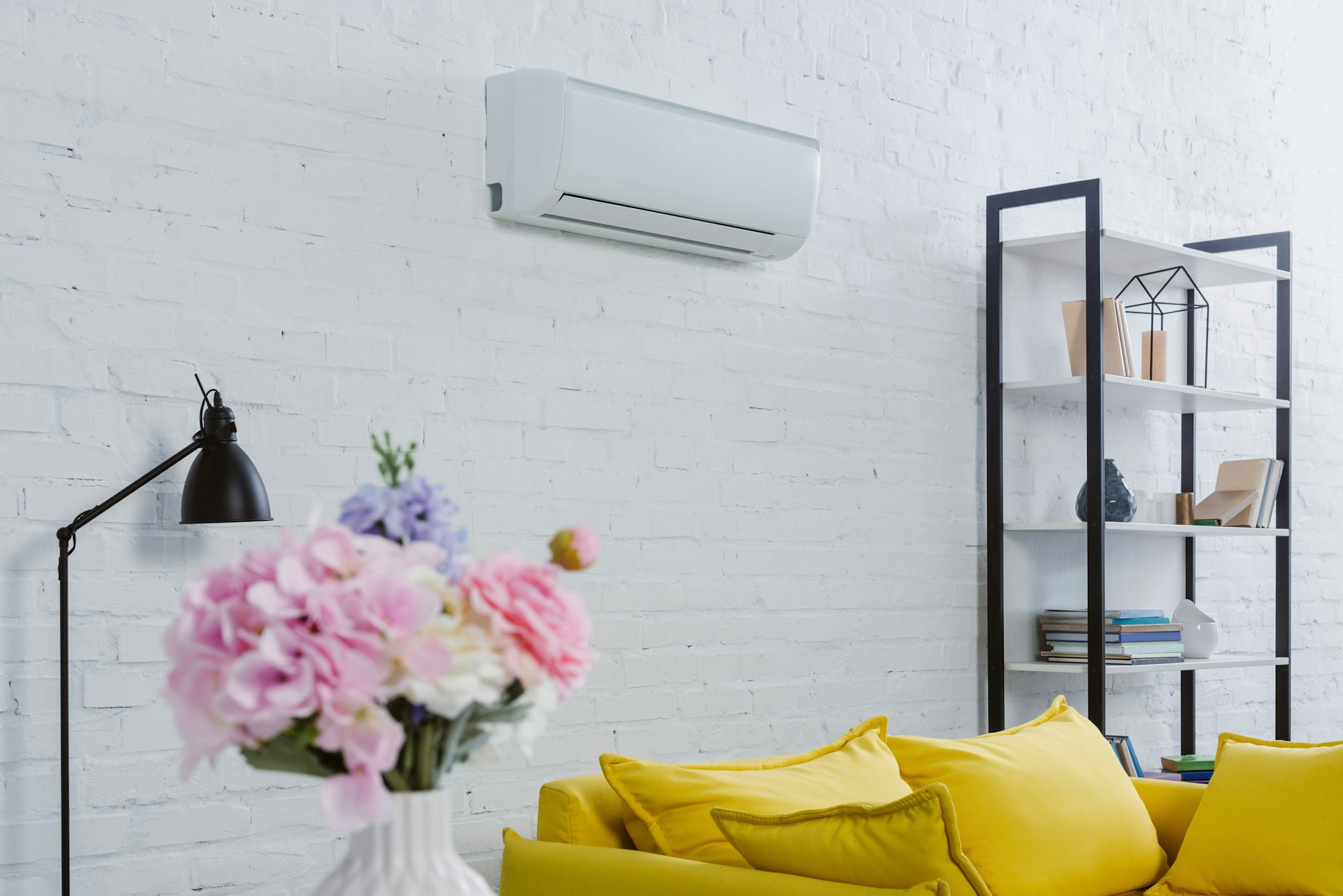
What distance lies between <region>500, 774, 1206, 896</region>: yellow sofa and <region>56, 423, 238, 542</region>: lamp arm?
0.85 metres

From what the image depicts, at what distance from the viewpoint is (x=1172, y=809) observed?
3084 millimetres

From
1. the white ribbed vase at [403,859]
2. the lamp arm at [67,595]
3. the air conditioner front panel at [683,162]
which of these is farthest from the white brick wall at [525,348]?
the white ribbed vase at [403,859]

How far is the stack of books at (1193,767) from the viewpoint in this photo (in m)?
3.68

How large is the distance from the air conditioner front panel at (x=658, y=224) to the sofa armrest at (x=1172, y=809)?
146cm

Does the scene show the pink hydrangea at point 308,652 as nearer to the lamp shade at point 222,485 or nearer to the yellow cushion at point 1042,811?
the lamp shade at point 222,485

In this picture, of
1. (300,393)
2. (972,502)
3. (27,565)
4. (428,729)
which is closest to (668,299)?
(300,393)

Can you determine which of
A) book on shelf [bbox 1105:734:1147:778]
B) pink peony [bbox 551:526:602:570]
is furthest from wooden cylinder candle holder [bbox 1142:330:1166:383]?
pink peony [bbox 551:526:602:570]

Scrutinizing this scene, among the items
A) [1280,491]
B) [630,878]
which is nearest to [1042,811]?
[630,878]

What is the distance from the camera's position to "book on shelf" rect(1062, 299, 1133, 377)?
3719mm

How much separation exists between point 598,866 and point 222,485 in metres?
0.86

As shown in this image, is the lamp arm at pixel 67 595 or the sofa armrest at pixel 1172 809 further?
the sofa armrest at pixel 1172 809

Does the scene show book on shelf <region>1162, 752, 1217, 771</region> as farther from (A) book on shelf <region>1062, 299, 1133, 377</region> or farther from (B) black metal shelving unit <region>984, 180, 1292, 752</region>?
(A) book on shelf <region>1062, 299, 1133, 377</region>

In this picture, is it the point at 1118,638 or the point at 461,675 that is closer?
the point at 461,675

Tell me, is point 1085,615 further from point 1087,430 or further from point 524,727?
point 524,727
